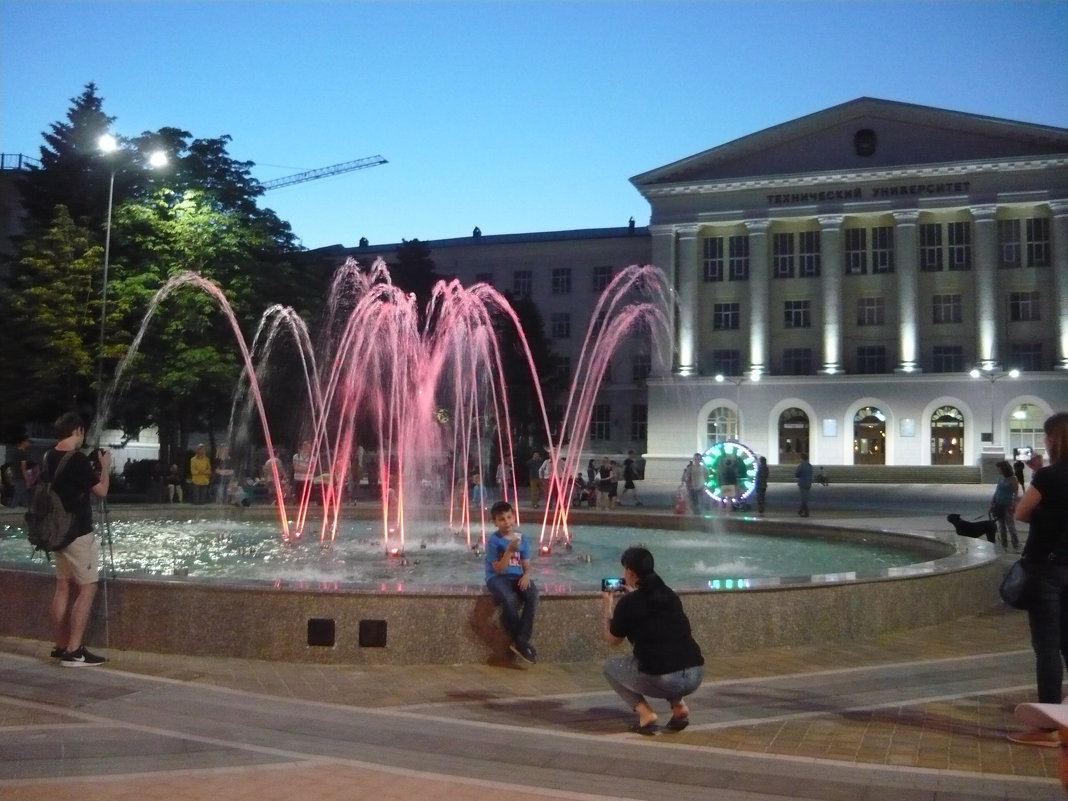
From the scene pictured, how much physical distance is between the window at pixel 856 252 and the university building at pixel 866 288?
0.25 ft

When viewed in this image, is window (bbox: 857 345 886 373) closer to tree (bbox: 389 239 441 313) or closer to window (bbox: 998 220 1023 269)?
window (bbox: 998 220 1023 269)

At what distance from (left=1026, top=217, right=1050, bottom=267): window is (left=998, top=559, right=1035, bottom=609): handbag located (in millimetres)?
53184

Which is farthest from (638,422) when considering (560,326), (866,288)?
(866,288)

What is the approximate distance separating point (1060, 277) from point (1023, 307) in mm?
2311

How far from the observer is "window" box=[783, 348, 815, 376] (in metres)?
57.2

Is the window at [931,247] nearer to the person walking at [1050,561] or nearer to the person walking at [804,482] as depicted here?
the person walking at [804,482]

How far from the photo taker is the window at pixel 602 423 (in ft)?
219

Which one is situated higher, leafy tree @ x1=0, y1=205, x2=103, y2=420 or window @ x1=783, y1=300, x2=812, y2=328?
window @ x1=783, y1=300, x2=812, y2=328

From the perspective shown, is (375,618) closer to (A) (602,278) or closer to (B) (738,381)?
(B) (738,381)

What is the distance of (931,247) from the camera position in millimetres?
55719

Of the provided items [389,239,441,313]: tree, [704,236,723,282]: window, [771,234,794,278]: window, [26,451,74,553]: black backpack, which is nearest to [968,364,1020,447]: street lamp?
[771,234,794,278]: window

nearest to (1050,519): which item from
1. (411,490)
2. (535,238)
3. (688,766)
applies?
(688,766)

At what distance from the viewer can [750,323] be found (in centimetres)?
5756

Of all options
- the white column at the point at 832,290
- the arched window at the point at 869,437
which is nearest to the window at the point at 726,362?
the white column at the point at 832,290
